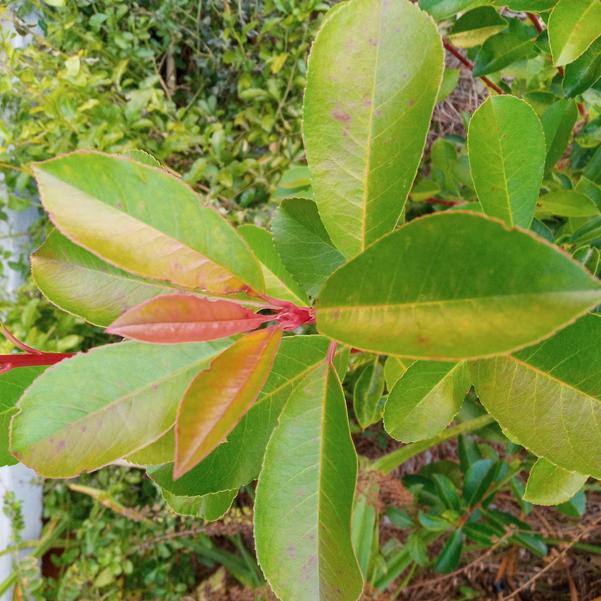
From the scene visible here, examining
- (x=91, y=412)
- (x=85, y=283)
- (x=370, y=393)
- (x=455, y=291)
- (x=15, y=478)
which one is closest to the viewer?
(x=455, y=291)

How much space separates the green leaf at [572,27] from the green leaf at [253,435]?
414 mm

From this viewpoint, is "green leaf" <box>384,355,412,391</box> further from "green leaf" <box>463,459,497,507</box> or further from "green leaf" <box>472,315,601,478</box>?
"green leaf" <box>463,459,497,507</box>

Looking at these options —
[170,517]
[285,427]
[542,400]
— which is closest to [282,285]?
[285,427]

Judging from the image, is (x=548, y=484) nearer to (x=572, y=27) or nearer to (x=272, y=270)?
(x=272, y=270)

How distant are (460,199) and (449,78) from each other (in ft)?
0.87

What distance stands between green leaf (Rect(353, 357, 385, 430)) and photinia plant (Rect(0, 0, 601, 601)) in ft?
0.97

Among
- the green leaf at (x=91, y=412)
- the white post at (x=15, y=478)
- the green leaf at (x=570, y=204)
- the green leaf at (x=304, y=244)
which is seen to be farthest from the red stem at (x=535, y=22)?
the white post at (x=15, y=478)

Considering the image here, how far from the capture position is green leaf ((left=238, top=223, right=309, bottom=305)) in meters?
0.67

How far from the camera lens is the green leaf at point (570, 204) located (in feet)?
2.81

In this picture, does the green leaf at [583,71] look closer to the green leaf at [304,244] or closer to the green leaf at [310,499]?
the green leaf at [304,244]

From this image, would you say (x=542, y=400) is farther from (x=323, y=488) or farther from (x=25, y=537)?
(x=25, y=537)

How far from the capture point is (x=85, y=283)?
0.56 metres

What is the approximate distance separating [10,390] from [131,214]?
265 mm

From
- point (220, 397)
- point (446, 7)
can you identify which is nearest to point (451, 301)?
point (220, 397)
